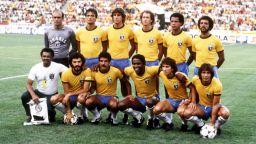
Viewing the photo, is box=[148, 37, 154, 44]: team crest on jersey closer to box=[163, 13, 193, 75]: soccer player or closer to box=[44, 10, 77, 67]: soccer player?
box=[163, 13, 193, 75]: soccer player

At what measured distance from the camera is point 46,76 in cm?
789

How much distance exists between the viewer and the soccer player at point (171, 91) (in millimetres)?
7361

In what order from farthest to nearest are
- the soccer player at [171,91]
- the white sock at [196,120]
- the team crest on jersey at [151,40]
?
1. the team crest on jersey at [151,40]
2. the soccer player at [171,91]
3. the white sock at [196,120]

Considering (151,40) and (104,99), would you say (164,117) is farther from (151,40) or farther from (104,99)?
(151,40)

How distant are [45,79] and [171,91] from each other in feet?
6.68

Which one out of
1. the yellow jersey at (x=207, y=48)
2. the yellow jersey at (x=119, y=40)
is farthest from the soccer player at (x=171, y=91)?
the yellow jersey at (x=119, y=40)

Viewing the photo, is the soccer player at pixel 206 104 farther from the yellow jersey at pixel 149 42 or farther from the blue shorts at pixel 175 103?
the yellow jersey at pixel 149 42

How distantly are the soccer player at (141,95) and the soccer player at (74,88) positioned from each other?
0.62 metres

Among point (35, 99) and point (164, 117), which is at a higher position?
point (35, 99)

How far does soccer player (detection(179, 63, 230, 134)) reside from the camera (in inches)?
278

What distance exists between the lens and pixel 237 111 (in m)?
9.10

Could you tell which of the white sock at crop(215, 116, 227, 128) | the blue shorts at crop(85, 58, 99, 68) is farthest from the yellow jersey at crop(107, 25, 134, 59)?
the white sock at crop(215, 116, 227, 128)

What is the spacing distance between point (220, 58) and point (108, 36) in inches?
78.4

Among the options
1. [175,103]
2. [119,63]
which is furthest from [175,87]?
[119,63]
